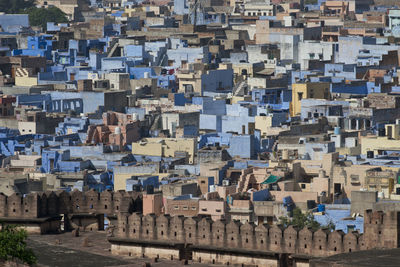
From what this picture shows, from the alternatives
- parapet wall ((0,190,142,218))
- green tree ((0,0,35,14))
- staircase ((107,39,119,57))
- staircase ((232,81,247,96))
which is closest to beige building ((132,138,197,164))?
staircase ((232,81,247,96))

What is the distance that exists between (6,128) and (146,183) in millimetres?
15192

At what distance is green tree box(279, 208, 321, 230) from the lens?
138 feet

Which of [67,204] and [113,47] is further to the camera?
[113,47]

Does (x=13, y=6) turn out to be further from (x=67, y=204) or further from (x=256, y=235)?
(x=256, y=235)

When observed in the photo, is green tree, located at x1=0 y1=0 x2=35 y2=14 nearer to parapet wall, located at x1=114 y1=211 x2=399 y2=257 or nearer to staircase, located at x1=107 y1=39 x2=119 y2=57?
staircase, located at x1=107 y1=39 x2=119 y2=57

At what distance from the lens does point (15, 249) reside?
33.7 meters

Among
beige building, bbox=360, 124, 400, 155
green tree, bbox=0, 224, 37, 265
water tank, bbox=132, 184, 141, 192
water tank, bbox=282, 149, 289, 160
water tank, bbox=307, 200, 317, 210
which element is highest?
green tree, bbox=0, 224, 37, 265

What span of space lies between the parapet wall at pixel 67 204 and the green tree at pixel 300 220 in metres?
4.37

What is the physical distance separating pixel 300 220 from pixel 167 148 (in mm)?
14548

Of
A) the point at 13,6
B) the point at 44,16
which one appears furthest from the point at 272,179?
the point at 13,6

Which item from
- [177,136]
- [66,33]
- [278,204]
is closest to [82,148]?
[177,136]

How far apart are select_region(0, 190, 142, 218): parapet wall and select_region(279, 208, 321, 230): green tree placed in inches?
172

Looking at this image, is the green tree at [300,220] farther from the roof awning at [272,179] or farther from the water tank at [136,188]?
the water tank at [136,188]

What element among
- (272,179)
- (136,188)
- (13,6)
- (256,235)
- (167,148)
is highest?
(256,235)
